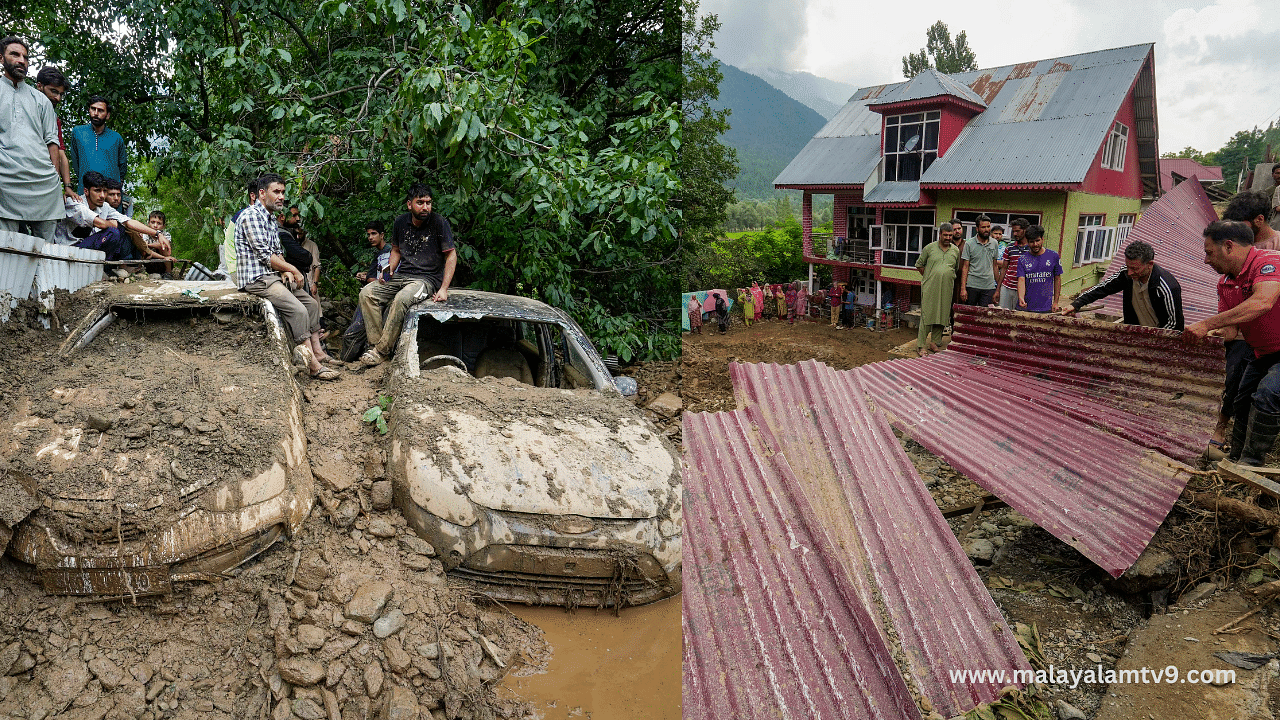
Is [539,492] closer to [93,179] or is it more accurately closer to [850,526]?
[850,526]

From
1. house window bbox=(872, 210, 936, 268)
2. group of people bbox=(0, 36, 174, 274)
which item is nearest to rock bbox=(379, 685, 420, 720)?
group of people bbox=(0, 36, 174, 274)

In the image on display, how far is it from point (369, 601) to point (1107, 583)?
10.3 feet

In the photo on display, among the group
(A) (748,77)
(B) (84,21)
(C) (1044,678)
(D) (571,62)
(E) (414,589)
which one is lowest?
(C) (1044,678)

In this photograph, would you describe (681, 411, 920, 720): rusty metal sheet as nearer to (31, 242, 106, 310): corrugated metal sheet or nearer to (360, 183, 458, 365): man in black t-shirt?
(360, 183, 458, 365): man in black t-shirt

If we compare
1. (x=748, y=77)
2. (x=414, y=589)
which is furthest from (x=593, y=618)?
(x=748, y=77)

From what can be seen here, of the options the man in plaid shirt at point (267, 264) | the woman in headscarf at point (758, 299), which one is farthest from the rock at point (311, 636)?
the woman in headscarf at point (758, 299)

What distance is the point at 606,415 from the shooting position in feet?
12.7

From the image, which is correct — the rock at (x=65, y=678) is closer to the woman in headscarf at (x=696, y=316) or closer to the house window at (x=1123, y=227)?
the house window at (x=1123, y=227)

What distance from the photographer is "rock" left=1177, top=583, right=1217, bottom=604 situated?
120 inches

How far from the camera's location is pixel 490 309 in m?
4.73

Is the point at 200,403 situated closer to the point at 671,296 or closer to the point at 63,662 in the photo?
the point at 63,662

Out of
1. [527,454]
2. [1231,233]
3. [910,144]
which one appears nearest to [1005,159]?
[910,144]

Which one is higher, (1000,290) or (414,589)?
(1000,290)

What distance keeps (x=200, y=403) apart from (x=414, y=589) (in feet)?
4.52
